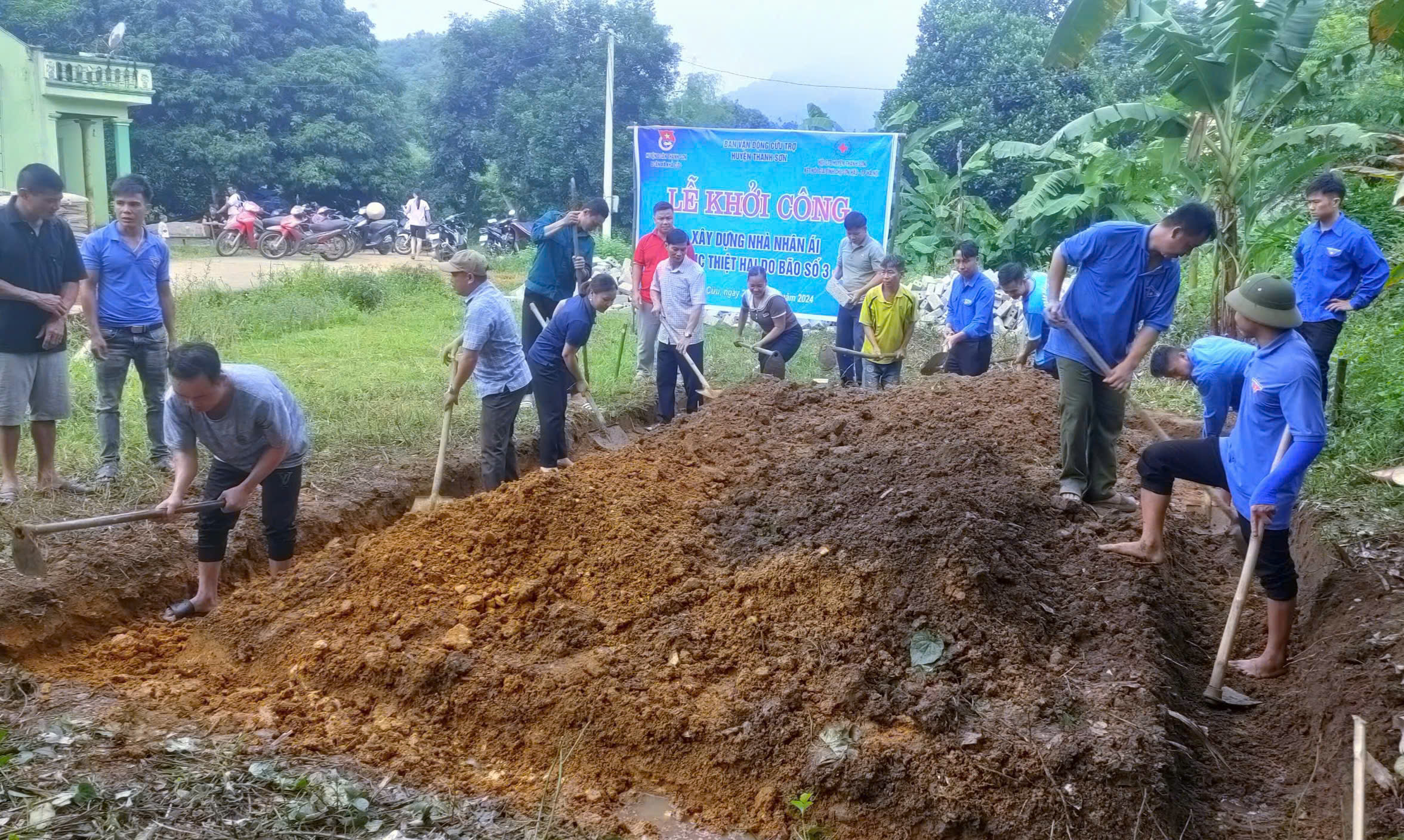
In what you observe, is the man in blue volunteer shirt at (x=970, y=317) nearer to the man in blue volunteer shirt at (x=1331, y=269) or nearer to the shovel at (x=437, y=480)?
the man in blue volunteer shirt at (x=1331, y=269)

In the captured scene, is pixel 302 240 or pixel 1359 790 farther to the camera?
pixel 302 240

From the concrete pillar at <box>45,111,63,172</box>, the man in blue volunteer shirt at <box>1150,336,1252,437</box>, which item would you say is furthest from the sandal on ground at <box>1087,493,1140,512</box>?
the concrete pillar at <box>45,111,63,172</box>

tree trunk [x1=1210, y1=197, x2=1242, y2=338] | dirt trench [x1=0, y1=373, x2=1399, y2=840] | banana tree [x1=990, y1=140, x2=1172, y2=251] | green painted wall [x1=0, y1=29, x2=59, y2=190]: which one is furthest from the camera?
green painted wall [x1=0, y1=29, x2=59, y2=190]

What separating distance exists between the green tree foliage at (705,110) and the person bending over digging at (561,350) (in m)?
22.9

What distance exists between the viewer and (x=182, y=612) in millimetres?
5164

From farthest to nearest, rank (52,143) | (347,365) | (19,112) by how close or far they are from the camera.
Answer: (52,143)
(19,112)
(347,365)

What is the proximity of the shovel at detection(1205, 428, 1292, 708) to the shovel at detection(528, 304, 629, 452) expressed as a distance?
4.71 metres

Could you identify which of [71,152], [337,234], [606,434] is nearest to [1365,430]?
[606,434]

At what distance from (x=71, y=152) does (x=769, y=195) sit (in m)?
16.8

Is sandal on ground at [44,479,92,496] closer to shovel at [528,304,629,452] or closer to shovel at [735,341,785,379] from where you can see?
shovel at [528,304,629,452]

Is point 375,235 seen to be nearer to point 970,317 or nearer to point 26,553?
point 970,317

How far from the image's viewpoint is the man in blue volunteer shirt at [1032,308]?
841cm

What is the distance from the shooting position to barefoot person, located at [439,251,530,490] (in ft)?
20.2

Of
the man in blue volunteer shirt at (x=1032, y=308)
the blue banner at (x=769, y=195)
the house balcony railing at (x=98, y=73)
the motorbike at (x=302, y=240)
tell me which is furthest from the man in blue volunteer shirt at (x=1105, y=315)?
the house balcony railing at (x=98, y=73)
